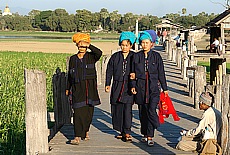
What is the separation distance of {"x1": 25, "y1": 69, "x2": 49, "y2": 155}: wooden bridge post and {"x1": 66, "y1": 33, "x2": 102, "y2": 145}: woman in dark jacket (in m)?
0.81

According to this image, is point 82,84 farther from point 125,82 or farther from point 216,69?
point 216,69

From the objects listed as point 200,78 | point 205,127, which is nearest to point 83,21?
point 200,78

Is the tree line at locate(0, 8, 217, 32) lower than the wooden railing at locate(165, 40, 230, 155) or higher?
higher

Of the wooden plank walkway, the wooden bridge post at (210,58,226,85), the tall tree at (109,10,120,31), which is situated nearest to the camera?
the wooden plank walkway

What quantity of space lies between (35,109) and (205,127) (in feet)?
7.22

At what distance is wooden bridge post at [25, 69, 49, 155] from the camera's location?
19.8 ft

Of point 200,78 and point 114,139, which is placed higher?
point 200,78

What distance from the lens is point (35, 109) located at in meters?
6.09

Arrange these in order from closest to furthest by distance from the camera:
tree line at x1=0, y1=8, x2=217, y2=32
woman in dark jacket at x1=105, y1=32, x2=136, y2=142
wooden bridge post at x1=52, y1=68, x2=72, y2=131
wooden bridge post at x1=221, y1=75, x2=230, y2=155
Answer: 1. wooden bridge post at x1=221, y1=75, x2=230, y2=155
2. woman in dark jacket at x1=105, y1=32, x2=136, y2=142
3. wooden bridge post at x1=52, y1=68, x2=72, y2=131
4. tree line at x1=0, y1=8, x2=217, y2=32

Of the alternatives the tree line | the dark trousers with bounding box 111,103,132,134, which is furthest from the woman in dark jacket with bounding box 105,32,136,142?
the tree line

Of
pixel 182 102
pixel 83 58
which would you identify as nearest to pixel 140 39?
pixel 83 58

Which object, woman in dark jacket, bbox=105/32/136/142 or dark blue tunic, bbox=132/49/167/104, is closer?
dark blue tunic, bbox=132/49/167/104

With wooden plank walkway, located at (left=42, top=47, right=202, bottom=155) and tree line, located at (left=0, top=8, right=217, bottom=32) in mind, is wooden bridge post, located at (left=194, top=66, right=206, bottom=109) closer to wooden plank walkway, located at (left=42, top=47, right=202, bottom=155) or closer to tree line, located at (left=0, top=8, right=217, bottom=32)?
wooden plank walkway, located at (left=42, top=47, right=202, bottom=155)

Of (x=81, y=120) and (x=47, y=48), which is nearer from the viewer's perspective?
(x=81, y=120)
